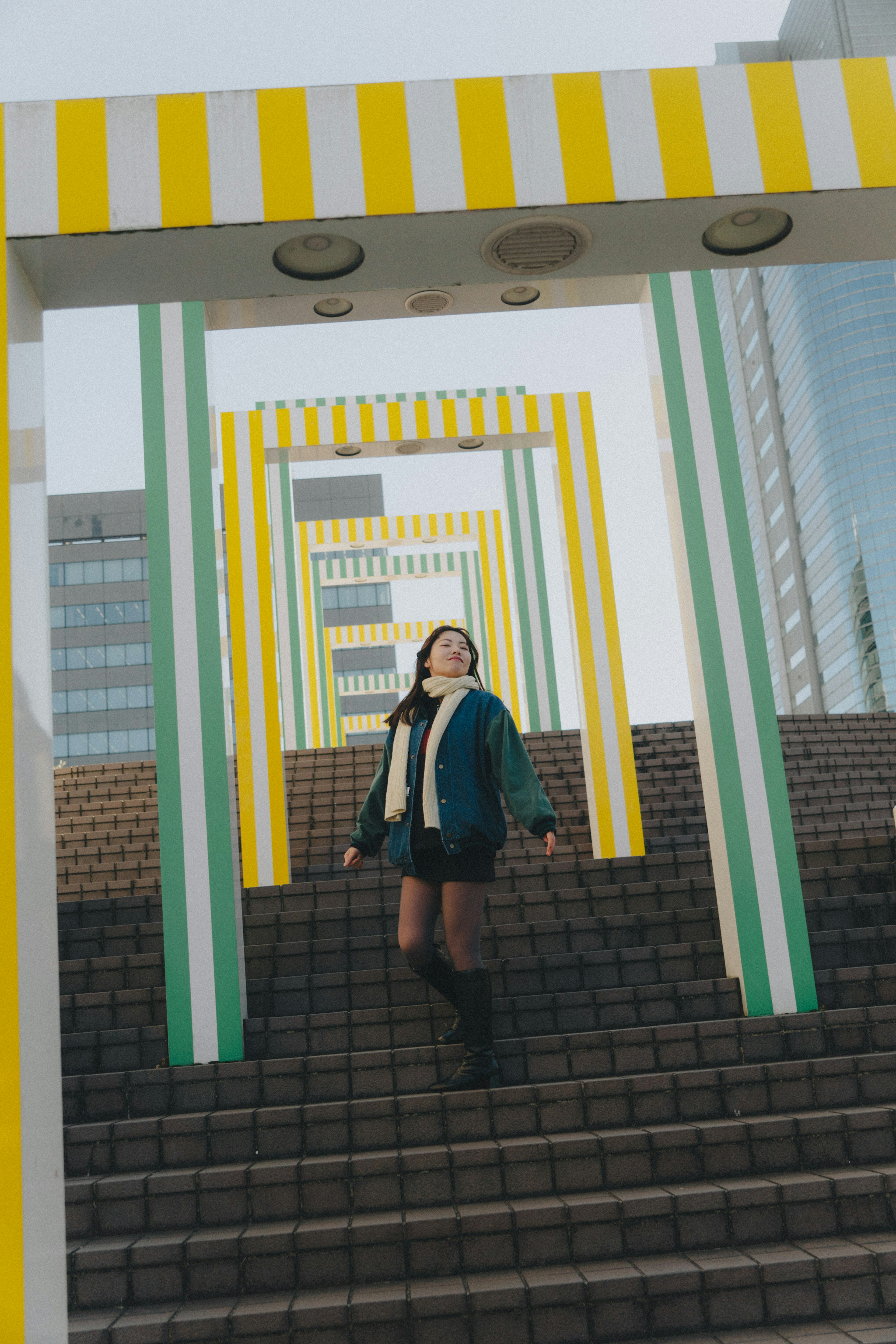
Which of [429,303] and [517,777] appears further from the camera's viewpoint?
[517,777]

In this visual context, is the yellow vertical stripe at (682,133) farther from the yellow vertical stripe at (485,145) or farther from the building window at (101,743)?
the building window at (101,743)

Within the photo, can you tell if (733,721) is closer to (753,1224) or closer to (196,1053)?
(753,1224)

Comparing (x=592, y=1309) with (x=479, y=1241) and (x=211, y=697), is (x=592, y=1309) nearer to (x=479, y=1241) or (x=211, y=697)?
(x=479, y=1241)

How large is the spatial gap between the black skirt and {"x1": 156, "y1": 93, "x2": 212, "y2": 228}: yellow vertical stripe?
213 centimetres

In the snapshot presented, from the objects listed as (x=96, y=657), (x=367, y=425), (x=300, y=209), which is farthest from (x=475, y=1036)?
(x=96, y=657)

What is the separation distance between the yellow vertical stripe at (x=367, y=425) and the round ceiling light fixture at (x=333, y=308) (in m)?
5.40

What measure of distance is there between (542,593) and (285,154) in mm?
8629

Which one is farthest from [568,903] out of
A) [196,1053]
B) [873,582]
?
[873,582]

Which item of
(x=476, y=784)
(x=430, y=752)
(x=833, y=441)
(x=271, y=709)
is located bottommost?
(x=476, y=784)

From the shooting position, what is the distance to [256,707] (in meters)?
5.94

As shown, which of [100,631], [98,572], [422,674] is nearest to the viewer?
[422,674]

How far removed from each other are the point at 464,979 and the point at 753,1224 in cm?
107

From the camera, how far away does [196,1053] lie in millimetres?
3703

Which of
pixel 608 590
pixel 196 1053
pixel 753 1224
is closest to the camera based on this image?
pixel 753 1224
